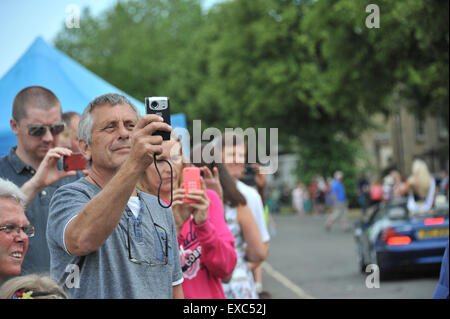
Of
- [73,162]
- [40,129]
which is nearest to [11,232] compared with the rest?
[73,162]

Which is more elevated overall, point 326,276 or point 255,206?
point 255,206

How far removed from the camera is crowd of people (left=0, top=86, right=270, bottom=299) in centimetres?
252

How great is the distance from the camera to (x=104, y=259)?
9.11 ft

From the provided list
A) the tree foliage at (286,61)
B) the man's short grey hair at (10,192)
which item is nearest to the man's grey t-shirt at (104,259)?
the man's short grey hair at (10,192)

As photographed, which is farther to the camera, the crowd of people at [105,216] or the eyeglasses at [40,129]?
the eyeglasses at [40,129]

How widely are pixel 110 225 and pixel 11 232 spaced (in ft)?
2.15

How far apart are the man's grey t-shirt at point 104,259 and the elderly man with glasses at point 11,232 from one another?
215mm

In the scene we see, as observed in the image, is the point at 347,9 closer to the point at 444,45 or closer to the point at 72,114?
the point at 444,45

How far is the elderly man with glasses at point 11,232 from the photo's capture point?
2.95 meters

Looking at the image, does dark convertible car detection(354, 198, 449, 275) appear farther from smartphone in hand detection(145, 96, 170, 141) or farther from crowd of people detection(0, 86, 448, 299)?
smartphone in hand detection(145, 96, 170, 141)

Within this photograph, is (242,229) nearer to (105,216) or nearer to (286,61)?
(105,216)

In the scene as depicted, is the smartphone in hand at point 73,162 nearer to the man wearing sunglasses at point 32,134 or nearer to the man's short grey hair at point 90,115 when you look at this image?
the man wearing sunglasses at point 32,134

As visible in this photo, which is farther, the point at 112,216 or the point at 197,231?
the point at 197,231
